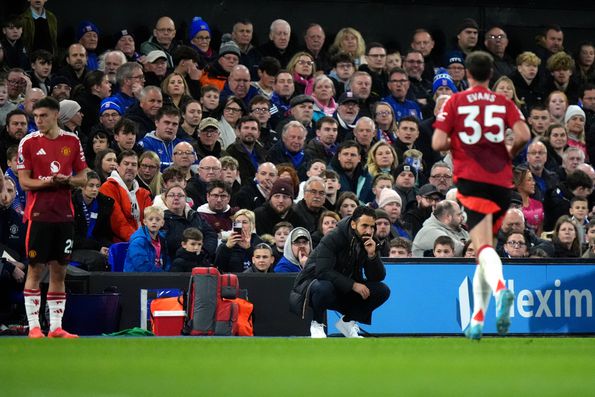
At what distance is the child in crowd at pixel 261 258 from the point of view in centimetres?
1525

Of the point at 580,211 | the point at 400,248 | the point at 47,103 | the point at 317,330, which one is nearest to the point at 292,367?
the point at 47,103

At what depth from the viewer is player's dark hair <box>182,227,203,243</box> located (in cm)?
1504

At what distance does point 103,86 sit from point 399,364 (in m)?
9.17

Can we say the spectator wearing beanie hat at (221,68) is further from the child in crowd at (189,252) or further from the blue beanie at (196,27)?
the child in crowd at (189,252)

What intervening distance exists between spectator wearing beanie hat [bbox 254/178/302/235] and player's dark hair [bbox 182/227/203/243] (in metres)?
1.53

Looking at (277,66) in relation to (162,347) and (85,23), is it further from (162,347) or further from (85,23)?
(162,347)

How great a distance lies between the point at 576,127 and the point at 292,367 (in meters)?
12.0

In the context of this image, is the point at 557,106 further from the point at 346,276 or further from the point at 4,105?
the point at 4,105

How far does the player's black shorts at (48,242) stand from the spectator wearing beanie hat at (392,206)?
5126 mm

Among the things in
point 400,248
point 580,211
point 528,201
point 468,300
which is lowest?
point 468,300

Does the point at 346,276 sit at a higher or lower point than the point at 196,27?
lower

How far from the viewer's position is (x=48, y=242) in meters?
12.8

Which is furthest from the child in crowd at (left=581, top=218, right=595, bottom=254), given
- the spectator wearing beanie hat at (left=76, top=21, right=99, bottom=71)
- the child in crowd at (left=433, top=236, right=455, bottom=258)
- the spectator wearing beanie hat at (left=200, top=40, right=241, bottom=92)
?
the spectator wearing beanie hat at (left=76, top=21, right=99, bottom=71)

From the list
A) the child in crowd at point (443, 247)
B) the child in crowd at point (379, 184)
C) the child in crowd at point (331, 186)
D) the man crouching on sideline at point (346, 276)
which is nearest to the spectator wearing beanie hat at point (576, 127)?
the child in crowd at point (379, 184)
